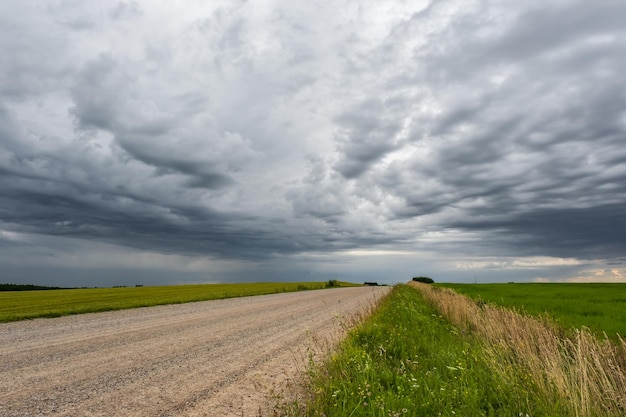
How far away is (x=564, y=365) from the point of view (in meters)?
8.30

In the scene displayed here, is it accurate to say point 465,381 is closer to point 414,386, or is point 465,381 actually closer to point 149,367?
point 414,386

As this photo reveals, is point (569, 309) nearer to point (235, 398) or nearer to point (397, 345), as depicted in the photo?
point (397, 345)

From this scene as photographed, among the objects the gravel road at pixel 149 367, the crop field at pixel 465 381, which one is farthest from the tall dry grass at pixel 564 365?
the gravel road at pixel 149 367

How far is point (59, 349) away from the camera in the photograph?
1151 centimetres

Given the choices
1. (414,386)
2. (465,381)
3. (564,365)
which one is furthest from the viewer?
(564,365)

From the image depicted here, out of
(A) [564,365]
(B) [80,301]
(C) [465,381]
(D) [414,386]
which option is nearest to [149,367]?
(D) [414,386]

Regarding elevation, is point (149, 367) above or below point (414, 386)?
below

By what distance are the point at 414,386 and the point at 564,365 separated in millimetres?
5005

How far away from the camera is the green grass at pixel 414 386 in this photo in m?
5.65

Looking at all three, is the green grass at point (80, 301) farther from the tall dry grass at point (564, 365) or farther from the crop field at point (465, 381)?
the tall dry grass at point (564, 365)

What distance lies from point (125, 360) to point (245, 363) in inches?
130

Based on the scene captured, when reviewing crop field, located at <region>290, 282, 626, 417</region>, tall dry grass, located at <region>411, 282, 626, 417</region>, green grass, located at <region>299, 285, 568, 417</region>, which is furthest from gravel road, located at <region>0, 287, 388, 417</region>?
tall dry grass, located at <region>411, 282, 626, 417</region>

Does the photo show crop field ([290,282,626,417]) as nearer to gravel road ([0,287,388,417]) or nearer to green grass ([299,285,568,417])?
green grass ([299,285,568,417])

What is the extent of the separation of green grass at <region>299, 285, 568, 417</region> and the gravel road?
1073mm
